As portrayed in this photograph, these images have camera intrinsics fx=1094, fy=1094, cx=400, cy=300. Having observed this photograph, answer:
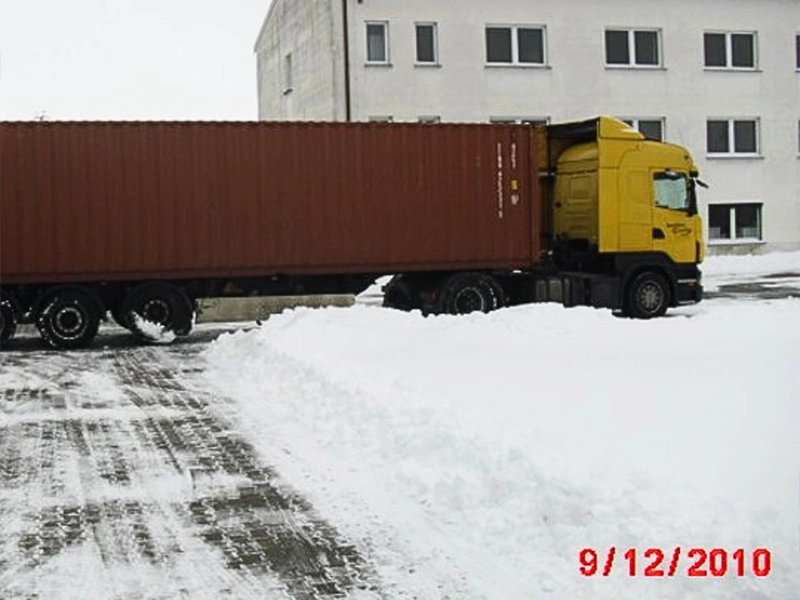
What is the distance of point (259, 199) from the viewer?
16922 mm

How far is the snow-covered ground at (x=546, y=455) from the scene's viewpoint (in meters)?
5.02

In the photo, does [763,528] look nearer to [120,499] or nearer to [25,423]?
[120,499]

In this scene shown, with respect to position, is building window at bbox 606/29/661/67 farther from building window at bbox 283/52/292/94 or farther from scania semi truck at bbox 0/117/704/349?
scania semi truck at bbox 0/117/704/349

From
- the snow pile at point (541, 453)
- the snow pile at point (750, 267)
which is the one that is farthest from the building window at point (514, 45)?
the snow pile at point (541, 453)

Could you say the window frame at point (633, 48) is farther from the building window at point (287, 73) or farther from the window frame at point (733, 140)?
the building window at point (287, 73)

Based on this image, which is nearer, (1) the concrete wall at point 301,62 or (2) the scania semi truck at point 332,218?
(2) the scania semi truck at point 332,218

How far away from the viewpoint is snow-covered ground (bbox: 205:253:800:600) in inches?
198

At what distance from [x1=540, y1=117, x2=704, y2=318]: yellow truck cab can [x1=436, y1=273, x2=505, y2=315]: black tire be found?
5.30 ft

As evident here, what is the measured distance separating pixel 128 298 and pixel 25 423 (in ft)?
22.5

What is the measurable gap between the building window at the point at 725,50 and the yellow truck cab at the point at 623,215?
16.3m

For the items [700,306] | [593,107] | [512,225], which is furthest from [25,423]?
[593,107]

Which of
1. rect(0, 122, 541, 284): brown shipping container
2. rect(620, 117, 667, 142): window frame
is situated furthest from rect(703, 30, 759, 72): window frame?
rect(0, 122, 541, 284): brown shipping container
